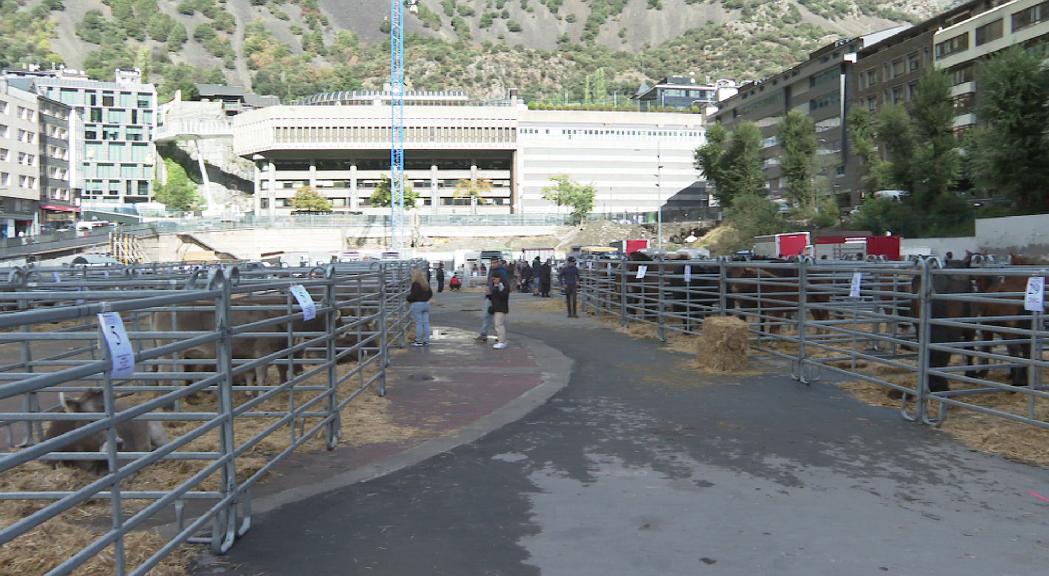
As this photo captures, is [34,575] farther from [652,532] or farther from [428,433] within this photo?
[428,433]

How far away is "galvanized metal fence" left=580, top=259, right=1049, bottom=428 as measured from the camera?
9305 mm

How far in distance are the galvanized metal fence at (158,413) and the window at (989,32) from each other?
65.2m

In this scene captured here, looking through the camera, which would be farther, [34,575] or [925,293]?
[925,293]

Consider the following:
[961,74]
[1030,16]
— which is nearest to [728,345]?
[1030,16]

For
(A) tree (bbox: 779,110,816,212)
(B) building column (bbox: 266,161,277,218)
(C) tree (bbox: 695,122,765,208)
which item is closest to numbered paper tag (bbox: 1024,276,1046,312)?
(A) tree (bbox: 779,110,816,212)

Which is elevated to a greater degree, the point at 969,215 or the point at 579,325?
the point at 969,215

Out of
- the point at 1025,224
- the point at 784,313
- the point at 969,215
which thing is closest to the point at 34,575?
the point at 784,313

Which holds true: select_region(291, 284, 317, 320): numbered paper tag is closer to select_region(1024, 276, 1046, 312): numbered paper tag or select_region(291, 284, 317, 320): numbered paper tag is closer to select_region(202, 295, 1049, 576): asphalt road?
select_region(202, 295, 1049, 576): asphalt road

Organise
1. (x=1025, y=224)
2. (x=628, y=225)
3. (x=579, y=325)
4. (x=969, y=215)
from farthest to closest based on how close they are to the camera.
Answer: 1. (x=628, y=225)
2. (x=969, y=215)
3. (x=1025, y=224)
4. (x=579, y=325)

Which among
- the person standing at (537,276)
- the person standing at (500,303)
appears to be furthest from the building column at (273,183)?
the person standing at (500,303)

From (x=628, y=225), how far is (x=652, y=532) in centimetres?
10135

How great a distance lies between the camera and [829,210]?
237ft

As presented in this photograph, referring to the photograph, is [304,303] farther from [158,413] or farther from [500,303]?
[500,303]

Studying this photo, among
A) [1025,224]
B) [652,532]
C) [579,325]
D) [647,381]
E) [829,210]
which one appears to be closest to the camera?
[652,532]
